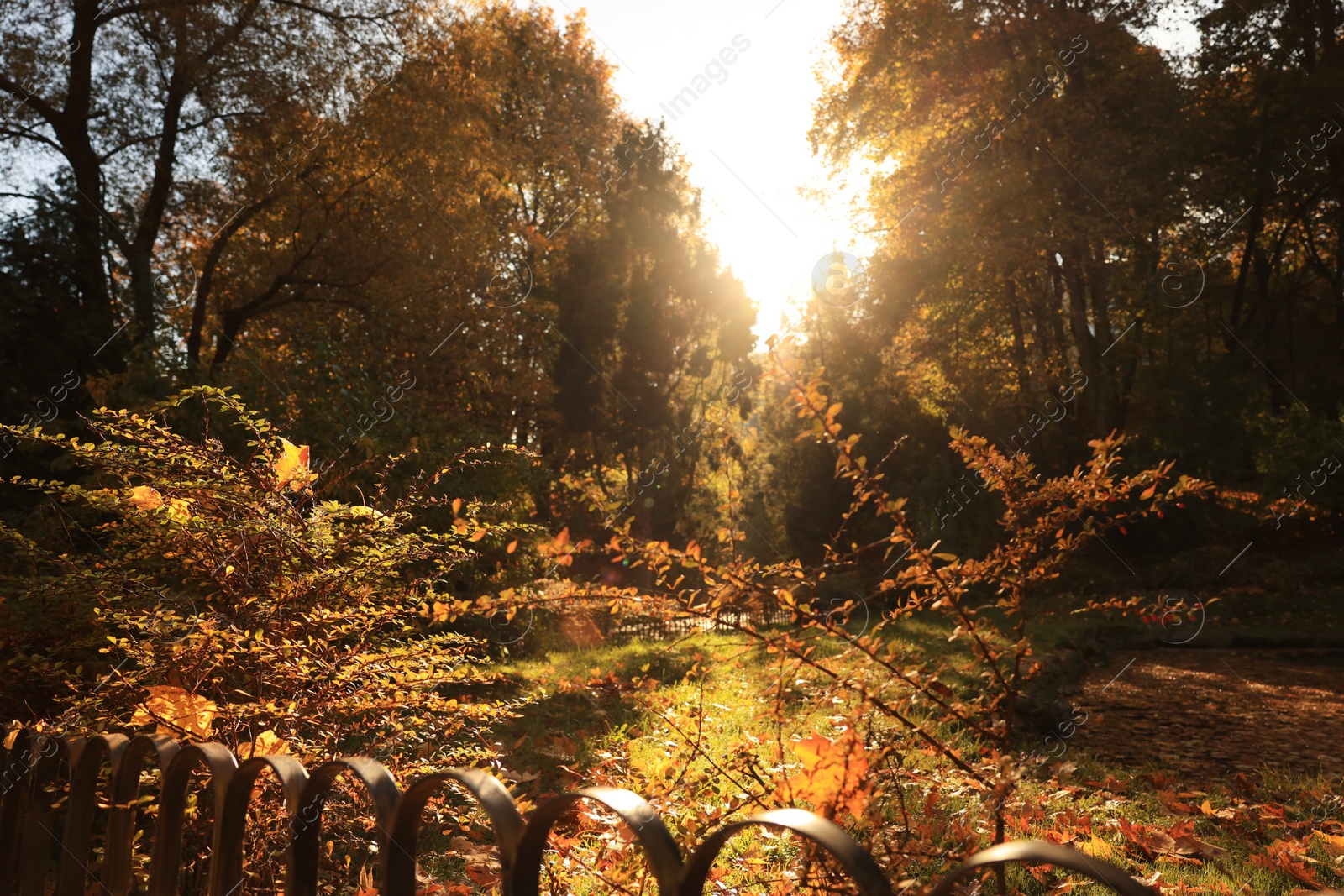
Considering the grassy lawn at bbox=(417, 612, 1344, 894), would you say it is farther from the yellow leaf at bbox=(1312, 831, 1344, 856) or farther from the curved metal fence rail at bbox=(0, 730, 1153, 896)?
the curved metal fence rail at bbox=(0, 730, 1153, 896)

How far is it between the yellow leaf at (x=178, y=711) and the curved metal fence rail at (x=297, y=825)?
20 cm

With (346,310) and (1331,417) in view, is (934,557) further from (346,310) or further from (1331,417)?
(1331,417)

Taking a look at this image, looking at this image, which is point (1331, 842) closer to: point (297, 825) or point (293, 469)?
point (297, 825)

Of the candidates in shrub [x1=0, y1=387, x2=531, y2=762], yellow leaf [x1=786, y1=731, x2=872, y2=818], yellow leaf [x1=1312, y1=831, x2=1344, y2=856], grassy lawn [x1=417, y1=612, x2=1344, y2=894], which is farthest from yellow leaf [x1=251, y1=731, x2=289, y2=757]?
yellow leaf [x1=1312, y1=831, x2=1344, y2=856]

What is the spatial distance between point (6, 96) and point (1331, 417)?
70.8 feet

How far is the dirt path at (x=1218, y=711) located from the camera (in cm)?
536

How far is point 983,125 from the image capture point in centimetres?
1555

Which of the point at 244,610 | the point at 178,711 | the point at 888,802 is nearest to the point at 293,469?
the point at 244,610

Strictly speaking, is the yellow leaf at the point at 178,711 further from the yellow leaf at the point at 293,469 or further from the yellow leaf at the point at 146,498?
the yellow leaf at the point at 293,469

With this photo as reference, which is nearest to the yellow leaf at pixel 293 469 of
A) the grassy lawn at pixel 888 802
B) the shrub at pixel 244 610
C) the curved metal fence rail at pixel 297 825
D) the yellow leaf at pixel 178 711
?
the shrub at pixel 244 610

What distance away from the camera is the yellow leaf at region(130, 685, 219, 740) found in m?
2.12

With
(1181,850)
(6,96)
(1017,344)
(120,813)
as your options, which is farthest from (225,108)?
(1017,344)

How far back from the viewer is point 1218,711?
22.6 ft

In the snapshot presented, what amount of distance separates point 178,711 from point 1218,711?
793 cm
